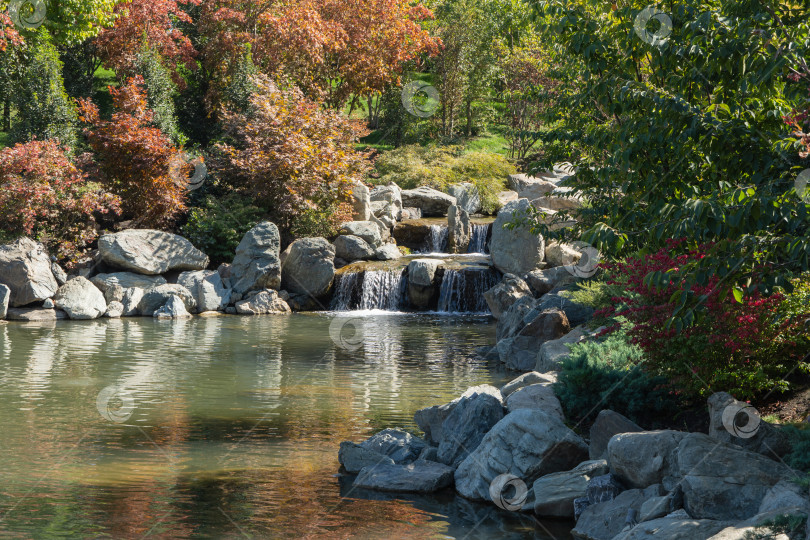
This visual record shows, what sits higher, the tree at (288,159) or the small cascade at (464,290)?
the tree at (288,159)

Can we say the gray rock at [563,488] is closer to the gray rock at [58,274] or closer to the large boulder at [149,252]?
the large boulder at [149,252]

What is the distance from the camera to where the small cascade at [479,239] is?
80.9 feet

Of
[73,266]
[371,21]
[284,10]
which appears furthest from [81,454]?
[371,21]

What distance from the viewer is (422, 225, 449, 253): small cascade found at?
24922 mm

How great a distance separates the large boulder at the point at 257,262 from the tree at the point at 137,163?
3.00 meters

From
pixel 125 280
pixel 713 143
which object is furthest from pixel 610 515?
pixel 125 280

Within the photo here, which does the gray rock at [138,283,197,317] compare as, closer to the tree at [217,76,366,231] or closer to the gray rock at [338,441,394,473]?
the tree at [217,76,366,231]

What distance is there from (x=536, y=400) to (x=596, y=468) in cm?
149

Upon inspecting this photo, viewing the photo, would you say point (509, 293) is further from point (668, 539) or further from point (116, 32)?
point (116, 32)

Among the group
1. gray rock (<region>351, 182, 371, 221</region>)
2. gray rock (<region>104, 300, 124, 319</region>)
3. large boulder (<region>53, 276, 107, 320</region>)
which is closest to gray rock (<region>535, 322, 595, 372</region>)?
gray rock (<region>104, 300, 124, 319</region>)

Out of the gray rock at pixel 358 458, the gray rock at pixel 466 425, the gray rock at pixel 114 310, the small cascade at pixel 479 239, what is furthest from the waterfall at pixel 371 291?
the gray rock at pixel 358 458

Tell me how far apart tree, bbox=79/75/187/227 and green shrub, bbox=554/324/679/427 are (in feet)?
55.5

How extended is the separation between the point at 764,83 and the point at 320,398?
711 cm

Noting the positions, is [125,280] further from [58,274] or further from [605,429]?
[605,429]
